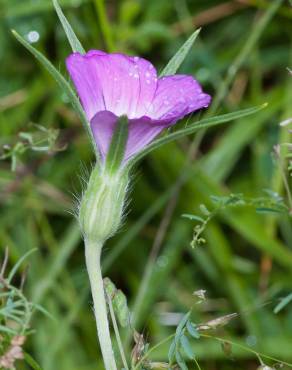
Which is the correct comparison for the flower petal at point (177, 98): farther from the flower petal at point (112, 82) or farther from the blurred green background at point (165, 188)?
the blurred green background at point (165, 188)

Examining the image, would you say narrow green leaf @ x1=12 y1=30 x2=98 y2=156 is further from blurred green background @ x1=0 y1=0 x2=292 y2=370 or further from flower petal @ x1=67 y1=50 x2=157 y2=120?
blurred green background @ x1=0 y1=0 x2=292 y2=370

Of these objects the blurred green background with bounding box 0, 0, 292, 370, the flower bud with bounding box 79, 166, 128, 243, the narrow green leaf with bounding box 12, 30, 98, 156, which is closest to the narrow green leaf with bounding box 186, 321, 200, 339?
the flower bud with bounding box 79, 166, 128, 243

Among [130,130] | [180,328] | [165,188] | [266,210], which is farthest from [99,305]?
[165,188]

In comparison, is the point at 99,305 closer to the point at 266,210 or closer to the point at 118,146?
the point at 118,146

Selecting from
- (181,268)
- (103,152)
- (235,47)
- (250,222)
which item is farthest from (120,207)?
(235,47)

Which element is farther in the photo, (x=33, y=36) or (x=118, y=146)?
(x=33, y=36)

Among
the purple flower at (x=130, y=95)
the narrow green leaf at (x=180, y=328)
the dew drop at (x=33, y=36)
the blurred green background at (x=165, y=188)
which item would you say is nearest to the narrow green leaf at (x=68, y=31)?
the purple flower at (x=130, y=95)

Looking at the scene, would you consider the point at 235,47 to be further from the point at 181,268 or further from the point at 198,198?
the point at 181,268
